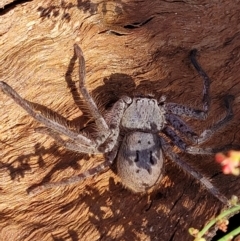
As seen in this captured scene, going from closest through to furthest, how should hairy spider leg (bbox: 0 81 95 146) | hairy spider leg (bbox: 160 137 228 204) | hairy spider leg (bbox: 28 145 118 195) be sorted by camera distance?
hairy spider leg (bbox: 0 81 95 146) → hairy spider leg (bbox: 28 145 118 195) → hairy spider leg (bbox: 160 137 228 204)

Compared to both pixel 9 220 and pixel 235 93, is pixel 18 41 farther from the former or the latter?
pixel 235 93

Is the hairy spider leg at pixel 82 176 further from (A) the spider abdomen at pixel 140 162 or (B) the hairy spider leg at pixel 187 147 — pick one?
(B) the hairy spider leg at pixel 187 147

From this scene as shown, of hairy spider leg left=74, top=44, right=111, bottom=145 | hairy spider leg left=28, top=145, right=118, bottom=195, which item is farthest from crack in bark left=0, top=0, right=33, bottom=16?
hairy spider leg left=28, top=145, right=118, bottom=195

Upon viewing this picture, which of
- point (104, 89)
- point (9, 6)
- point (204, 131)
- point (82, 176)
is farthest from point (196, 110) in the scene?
point (9, 6)

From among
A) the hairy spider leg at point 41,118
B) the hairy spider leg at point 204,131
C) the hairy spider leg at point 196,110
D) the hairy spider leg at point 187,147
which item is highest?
the hairy spider leg at point 41,118

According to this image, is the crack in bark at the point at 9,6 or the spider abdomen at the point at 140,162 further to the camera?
the spider abdomen at the point at 140,162

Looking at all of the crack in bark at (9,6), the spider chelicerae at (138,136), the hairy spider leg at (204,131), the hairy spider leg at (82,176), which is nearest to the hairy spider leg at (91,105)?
the spider chelicerae at (138,136)

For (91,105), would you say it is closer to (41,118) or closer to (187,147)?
(41,118)

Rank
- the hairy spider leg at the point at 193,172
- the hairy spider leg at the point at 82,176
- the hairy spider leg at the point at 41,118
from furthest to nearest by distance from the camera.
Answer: the hairy spider leg at the point at 193,172, the hairy spider leg at the point at 82,176, the hairy spider leg at the point at 41,118

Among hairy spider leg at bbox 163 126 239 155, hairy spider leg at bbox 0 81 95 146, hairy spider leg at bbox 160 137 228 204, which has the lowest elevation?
hairy spider leg at bbox 160 137 228 204

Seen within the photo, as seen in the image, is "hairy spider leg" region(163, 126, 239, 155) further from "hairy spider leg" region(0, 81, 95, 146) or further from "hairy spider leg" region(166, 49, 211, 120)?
"hairy spider leg" region(0, 81, 95, 146)
